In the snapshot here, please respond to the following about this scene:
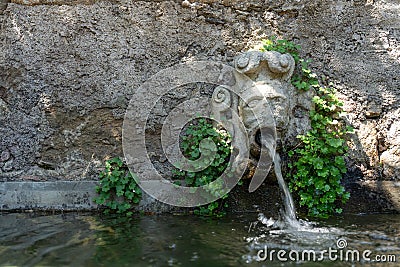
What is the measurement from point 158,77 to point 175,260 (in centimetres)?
182

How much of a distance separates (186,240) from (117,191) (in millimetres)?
969

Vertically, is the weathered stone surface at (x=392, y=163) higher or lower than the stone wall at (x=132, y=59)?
lower

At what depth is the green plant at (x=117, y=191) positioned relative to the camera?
3.43 m

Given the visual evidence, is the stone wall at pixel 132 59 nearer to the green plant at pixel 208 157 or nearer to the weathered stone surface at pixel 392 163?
the weathered stone surface at pixel 392 163

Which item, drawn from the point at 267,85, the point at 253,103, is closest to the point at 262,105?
the point at 253,103

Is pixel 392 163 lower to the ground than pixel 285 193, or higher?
higher

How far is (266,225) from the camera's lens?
3.06 meters

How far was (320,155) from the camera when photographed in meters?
3.49

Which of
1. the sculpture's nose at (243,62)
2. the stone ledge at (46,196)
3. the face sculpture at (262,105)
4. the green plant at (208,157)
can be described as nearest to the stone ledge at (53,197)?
the stone ledge at (46,196)

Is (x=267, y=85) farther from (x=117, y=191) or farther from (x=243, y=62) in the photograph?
(x=117, y=191)

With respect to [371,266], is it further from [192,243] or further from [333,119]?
[333,119]

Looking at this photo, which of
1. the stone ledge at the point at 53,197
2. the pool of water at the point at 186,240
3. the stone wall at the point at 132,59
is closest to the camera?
the pool of water at the point at 186,240

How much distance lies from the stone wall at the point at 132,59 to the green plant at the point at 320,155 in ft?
0.52

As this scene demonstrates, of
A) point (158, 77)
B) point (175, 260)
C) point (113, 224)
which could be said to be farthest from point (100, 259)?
point (158, 77)
